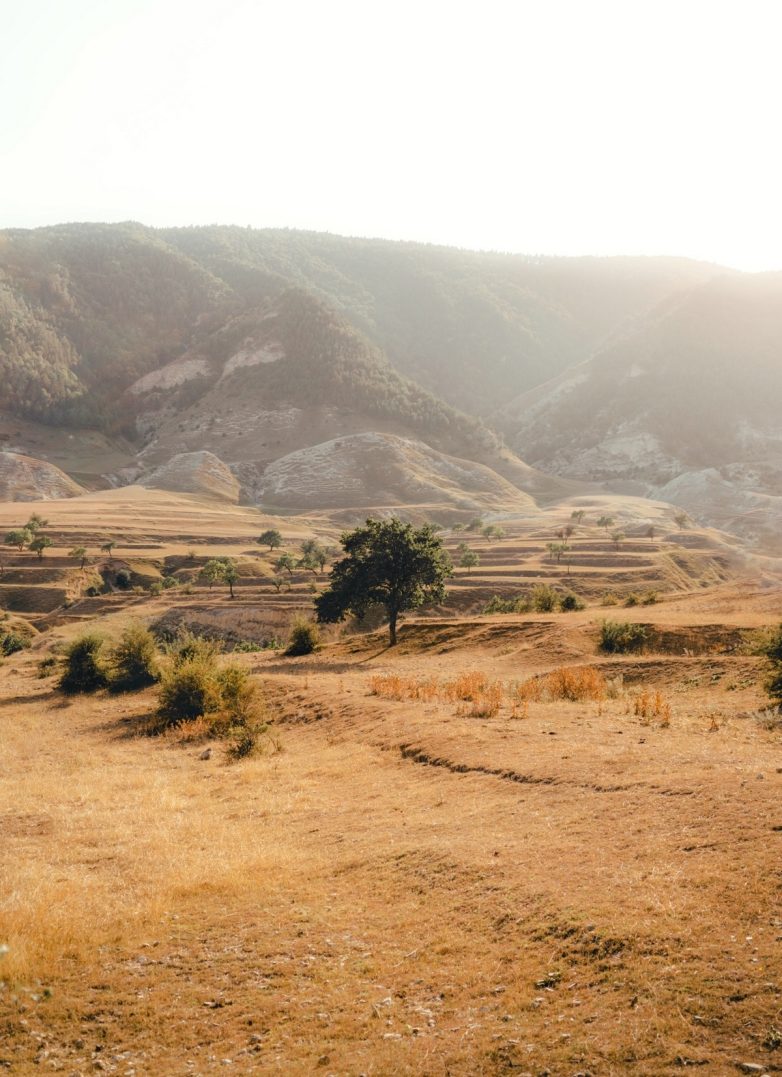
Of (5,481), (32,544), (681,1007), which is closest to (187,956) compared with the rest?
(681,1007)

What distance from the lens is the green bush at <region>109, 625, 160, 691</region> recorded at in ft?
124

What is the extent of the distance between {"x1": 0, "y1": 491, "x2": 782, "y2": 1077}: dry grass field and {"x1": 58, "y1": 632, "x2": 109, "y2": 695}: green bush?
31.1 feet

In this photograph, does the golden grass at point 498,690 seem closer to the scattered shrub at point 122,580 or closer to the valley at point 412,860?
the valley at point 412,860

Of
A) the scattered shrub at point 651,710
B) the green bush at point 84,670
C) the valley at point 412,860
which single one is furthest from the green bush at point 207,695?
the scattered shrub at point 651,710

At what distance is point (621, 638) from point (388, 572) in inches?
606

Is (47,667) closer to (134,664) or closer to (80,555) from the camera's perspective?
(134,664)

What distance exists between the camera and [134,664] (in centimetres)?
3828

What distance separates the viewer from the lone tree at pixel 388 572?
45625mm

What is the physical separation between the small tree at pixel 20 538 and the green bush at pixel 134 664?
80.3 meters

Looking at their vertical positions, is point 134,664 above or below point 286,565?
above

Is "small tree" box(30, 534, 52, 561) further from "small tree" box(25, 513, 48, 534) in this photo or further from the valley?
the valley

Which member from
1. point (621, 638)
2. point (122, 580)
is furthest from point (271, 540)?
point (621, 638)

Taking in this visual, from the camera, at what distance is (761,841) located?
35.4ft

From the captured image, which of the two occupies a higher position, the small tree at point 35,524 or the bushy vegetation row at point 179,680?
the small tree at point 35,524
